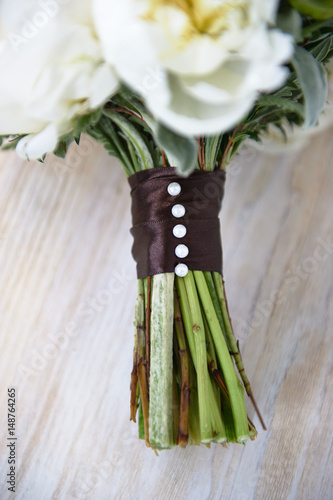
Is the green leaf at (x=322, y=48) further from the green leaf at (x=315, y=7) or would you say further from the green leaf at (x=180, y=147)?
the green leaf at (x=180, y=147)

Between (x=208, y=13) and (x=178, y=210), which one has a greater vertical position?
(x=208, y=13)

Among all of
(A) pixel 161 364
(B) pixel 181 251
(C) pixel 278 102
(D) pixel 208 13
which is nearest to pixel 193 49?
(D) pixel 208 13

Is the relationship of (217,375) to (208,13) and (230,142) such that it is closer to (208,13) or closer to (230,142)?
(230,142)

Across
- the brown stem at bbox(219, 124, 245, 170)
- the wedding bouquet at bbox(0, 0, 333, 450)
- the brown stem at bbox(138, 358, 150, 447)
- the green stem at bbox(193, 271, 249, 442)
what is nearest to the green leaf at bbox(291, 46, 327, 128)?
the wedding bouquet at bbox(0, 0, 333, 450)

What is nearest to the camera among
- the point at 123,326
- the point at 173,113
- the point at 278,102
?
the point at 173,113

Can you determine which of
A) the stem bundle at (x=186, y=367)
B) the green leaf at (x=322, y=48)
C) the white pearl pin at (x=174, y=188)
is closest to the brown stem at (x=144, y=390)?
the stem bundle at (x=186, y=367)

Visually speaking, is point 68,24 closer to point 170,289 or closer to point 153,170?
point 153,170
